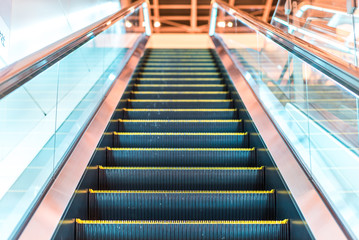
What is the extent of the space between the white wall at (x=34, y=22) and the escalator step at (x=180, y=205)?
219 centimetres

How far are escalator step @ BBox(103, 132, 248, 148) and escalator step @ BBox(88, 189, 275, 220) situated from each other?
982 millimetres

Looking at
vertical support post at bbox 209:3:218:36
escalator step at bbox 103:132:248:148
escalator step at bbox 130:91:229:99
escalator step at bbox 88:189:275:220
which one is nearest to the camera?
escalator step at bbox 88:189:275:220

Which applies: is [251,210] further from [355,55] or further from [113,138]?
[355,55]

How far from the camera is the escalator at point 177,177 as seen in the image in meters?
2.27

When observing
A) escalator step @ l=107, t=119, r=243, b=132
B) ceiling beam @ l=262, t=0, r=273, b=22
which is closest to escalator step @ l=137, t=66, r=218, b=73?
escalator step @ l=107, t=119, r=243, b=132

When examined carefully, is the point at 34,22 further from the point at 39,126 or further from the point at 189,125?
the point at 39,126

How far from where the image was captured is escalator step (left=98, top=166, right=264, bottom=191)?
2.91 metres

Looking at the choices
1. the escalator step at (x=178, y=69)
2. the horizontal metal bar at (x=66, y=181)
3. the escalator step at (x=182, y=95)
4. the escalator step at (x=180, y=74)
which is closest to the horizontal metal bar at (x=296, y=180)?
the escalator step at (x=182, y=95)

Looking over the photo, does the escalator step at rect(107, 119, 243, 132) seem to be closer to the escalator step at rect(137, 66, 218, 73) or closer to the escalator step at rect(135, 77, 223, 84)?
the escalator step at rect(135, 77, 223, 84)

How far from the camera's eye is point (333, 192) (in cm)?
201

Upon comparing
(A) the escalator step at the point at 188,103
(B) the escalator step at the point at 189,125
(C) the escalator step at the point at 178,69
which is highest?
(C) the escalator step at the point at 178,69

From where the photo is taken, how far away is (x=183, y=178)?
291 centimetres

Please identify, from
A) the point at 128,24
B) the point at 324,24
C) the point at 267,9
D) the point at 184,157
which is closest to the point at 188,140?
the point at 184,157

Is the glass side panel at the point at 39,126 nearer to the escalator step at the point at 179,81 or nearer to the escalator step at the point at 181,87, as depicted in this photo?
the escalator step at the point at 181,87
